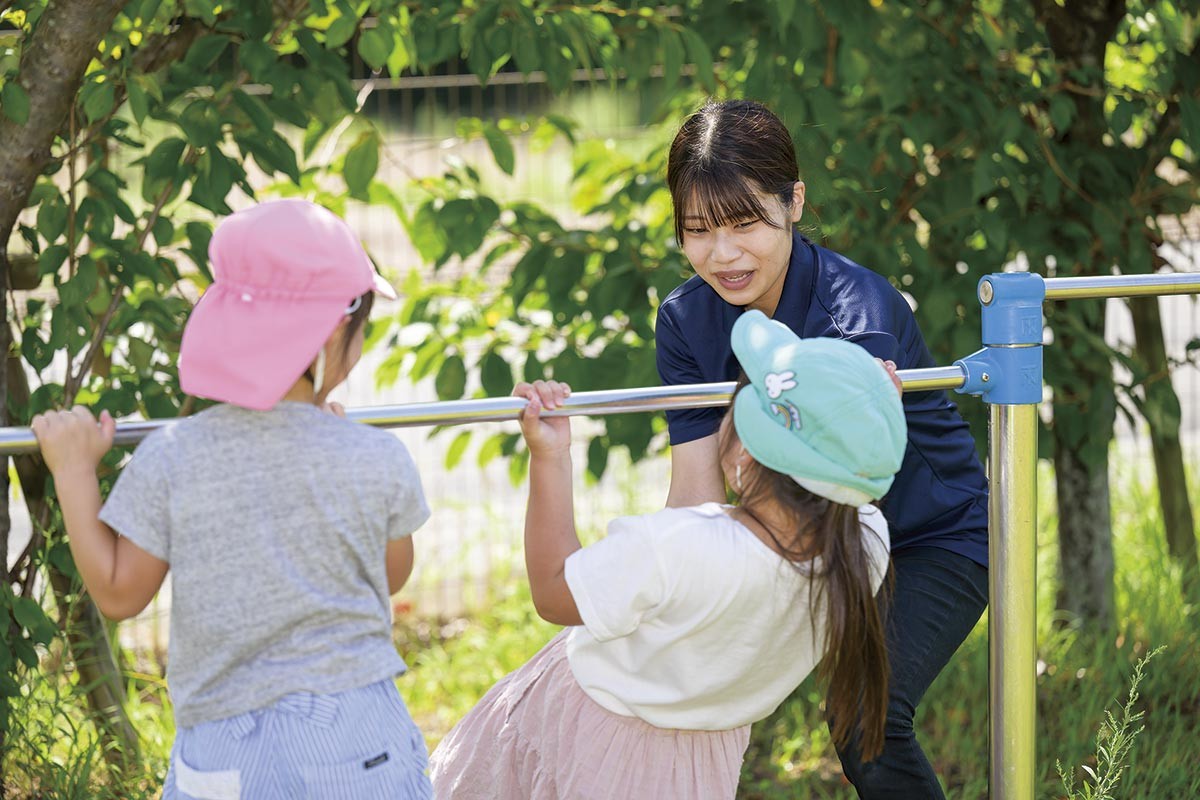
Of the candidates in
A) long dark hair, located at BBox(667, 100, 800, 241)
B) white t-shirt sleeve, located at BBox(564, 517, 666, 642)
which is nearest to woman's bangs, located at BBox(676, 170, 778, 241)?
long dark hair, located at BBox(667, 100, 800, 241)

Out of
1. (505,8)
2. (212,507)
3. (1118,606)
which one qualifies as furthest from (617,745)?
(1118,606)

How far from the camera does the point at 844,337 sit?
6.81 feet

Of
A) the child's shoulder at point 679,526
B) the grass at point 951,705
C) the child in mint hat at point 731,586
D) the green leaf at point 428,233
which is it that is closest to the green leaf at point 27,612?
the grass at point 951,705

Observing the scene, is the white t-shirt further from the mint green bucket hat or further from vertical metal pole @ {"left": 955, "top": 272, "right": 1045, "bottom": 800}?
vertical metal pole @ {"left": 955, "top": 272, "right": 1045, "bottom": 800}

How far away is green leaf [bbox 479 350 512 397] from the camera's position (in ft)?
11.1

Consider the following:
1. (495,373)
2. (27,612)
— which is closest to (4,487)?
(27,612)

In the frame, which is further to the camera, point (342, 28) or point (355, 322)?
point (342, 28)

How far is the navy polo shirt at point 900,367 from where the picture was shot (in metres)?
2.14

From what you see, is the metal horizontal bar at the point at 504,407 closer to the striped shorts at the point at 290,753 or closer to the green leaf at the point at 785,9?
the striped shorts at the point at 290,753

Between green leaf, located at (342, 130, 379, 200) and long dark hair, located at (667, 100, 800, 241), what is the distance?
909mm

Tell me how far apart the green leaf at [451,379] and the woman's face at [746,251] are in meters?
1.20

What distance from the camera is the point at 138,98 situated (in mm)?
2354

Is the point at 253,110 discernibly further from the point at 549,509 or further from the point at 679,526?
Result: the point at 679,526

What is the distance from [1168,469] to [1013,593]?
2312mm
